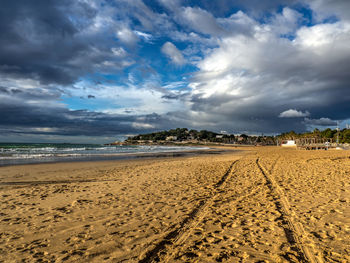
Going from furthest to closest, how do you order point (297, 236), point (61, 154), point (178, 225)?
1. point (61, 154)
2. point (178, 225)
3. point (297, 236)

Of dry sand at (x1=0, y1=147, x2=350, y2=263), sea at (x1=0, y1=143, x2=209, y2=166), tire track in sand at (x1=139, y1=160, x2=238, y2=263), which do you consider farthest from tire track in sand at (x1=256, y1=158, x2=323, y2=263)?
sea at (x1=0, y1=143, x2=209, y2=166)

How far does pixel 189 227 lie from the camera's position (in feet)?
16.3

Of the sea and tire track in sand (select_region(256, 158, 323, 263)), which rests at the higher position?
tire track in sand (select_region(256, 158, 323, 263))

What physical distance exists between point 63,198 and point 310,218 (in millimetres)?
8017

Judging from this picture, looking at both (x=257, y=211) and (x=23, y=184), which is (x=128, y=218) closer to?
(x=257, y=211)

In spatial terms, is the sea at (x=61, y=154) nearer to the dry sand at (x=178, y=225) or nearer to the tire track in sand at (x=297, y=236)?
the dry sand at (x=178, y=225)

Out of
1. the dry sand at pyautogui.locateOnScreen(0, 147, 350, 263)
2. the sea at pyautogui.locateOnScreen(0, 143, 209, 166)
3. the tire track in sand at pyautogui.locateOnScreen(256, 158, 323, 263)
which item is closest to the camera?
the tire track in sand at pyautogui.locateOnScreen(256, 158, 323, 263)

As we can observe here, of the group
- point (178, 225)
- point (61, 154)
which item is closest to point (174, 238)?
point (178, 225)

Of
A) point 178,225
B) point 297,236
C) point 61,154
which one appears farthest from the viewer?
point 61,154

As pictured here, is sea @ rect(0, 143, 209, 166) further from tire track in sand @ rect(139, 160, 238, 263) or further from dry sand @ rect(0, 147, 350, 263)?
tire track in sand @ rect(139, 160, 238, 263)

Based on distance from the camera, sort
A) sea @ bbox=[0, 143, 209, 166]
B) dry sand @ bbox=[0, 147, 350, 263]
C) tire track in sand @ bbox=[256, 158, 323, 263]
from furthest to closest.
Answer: sea @ bbox=[0, 143, 209, 166] → dry sand @ bbox=[0, 147, 350, 263] → tire track in sand @ bbox=[256, 158, 323, 263]

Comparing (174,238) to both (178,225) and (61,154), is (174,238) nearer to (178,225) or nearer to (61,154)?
(178,225)

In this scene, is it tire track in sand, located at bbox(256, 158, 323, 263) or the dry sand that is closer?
tire track in sand, located at bbox(256, 158, 323, 263)

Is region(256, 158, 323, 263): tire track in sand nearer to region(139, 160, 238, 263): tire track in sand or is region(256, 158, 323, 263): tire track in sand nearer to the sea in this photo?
region(139, 160, 238, 263): tire track in sand
